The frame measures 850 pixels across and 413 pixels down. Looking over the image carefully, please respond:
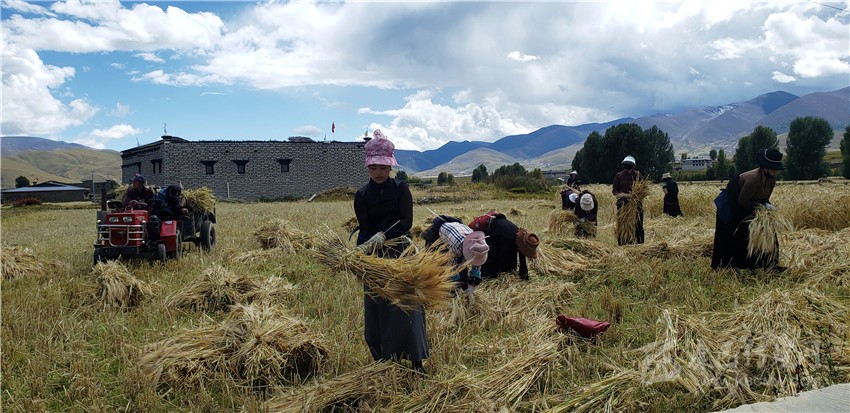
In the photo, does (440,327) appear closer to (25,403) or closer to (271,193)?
(25,403)

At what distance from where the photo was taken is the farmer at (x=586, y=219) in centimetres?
946

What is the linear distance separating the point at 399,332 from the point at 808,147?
3117 inches

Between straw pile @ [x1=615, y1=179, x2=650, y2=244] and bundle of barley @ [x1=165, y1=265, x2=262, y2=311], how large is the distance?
6.04 metres

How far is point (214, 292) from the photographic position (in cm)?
539

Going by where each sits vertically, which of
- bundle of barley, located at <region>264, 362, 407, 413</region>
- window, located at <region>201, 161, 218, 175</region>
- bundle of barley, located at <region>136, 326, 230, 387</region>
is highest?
window, located at <region>201, 161, 218, 175</region>

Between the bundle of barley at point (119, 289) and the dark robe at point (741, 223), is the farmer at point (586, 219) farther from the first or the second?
the bundle of barley at point (119, 289)

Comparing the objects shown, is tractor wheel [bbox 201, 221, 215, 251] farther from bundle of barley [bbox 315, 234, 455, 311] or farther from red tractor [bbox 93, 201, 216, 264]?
bundle of barley [bbox 315, 234, 455, 311]

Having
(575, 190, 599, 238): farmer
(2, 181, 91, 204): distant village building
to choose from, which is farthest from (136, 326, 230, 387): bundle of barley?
(2, 181, 91, 204): distant village building

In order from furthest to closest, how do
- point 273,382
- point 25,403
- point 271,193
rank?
point 271,193, point 273,382, point 25,403

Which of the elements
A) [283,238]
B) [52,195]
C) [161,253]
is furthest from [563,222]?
[52,195]

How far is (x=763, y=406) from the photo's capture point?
2945 millimetres

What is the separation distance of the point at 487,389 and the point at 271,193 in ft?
125

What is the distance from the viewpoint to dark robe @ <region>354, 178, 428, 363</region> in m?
3.50

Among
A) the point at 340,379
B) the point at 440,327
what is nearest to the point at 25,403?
the point at 340,379
